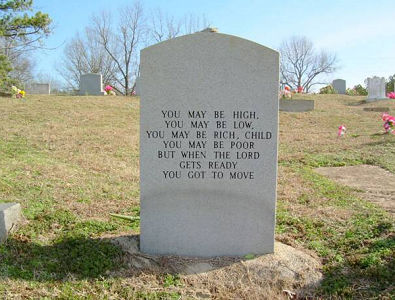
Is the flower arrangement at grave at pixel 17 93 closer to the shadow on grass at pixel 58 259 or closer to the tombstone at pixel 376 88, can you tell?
the shadow on grass at pixel 58 259

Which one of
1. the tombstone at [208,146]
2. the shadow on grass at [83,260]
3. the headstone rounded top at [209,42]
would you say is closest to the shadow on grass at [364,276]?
the tombstone at [208,146]

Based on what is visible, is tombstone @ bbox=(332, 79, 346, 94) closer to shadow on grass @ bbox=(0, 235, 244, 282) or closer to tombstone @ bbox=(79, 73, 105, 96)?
tombstone @ bbox=(79, 73, 105, 96)

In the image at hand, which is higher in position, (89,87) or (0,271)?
(89,87)

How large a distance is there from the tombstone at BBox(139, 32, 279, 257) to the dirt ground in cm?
193

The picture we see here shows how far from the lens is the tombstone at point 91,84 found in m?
19.2

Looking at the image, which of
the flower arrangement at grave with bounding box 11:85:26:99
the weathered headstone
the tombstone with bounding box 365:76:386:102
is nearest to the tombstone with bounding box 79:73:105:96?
the flower arrangement at grave with bounding box 11:85:26:99

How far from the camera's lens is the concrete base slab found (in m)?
3.35

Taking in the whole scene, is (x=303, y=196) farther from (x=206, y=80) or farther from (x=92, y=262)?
(x=92, y=262)

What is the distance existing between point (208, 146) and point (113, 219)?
1.47 m

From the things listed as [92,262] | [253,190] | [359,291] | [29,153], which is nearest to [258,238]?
[253,190]

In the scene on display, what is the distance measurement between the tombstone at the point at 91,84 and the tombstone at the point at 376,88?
1354cm

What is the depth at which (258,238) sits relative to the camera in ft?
10.8

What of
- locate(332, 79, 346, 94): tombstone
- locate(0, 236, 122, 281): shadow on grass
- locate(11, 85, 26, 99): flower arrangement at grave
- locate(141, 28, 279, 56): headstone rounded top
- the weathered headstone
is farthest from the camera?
locate(332, 79, 346, 94): tombstone

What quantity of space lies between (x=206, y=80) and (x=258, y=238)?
4.70ft
